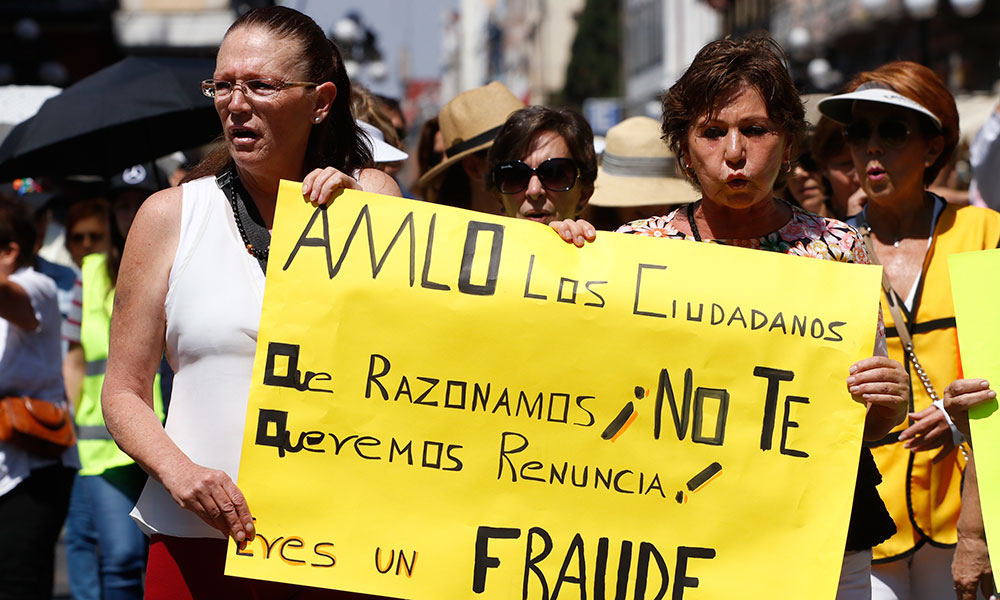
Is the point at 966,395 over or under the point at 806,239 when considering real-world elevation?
under

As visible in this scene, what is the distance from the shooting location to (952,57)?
25859 mm

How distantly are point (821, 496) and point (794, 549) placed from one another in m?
0.12

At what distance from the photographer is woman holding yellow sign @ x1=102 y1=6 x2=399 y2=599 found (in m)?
2.69

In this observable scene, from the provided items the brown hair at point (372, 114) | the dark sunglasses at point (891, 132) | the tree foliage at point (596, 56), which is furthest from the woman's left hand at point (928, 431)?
the tree foliage at point (596, 56)

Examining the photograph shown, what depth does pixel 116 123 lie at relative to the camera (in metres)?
5.07

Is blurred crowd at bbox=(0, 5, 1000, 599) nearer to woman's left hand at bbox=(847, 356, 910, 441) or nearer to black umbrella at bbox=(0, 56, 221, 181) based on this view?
woman's left hand at bbox=(847, 356, 910, 441)

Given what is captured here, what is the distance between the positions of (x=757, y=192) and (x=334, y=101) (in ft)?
3.09

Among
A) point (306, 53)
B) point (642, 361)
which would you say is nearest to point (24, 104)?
point (306, 53)

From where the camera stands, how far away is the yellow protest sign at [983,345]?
2779 mm

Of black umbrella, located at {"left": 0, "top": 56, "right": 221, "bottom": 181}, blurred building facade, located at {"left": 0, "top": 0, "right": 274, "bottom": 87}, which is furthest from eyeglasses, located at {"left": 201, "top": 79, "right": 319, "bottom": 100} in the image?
blurred building facade, located at {"left": 0, "top": 0, "right": 274, "bottom": 87}

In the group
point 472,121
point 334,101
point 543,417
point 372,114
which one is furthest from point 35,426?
point 543,417

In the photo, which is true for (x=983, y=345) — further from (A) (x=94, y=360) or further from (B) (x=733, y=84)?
(A) (x=94, y=360)

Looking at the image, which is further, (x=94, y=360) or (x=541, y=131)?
(x=94, y=360)

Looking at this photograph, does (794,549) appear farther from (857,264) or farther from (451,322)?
(451,322)
